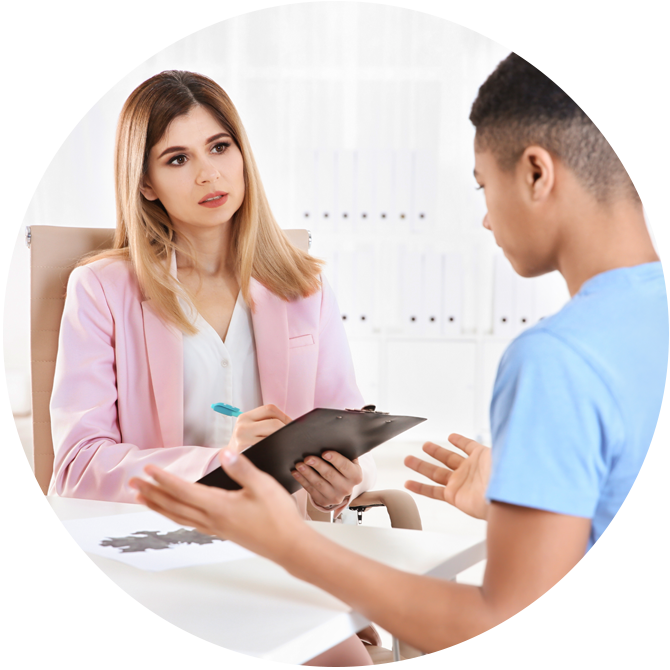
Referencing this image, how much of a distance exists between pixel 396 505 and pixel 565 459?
755 millimetres

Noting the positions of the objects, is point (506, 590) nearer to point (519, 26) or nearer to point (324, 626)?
point (324, 626)

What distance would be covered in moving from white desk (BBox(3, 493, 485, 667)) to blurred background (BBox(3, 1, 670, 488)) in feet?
10.3

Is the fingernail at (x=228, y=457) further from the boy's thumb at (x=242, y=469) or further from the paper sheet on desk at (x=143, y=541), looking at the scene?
the paper sheet on desk at (x=143, y=541)

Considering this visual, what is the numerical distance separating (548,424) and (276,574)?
35cm

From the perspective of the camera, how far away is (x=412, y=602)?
25.4 inches

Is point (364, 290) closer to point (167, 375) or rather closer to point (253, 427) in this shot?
point (167, 375)

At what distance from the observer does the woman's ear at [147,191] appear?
1654 millimetres

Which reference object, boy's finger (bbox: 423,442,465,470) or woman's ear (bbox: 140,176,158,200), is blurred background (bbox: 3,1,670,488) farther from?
boy's finger (bbox: 423,442,465,470)

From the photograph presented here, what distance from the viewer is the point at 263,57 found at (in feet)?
13.3

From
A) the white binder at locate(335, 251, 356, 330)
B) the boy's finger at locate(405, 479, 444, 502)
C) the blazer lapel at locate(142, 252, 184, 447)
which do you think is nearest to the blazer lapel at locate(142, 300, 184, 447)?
the blazer lapel at locate(142, 252, 184, 447)

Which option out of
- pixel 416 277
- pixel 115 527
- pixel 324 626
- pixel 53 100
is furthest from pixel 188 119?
pixel 53 100

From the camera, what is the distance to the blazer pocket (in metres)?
1.62

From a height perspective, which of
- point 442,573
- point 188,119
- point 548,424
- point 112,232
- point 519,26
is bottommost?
point 442,573

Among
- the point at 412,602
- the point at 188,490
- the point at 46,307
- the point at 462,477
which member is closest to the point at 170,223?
the point at 46,307
